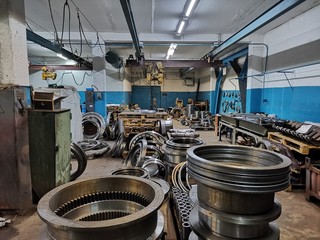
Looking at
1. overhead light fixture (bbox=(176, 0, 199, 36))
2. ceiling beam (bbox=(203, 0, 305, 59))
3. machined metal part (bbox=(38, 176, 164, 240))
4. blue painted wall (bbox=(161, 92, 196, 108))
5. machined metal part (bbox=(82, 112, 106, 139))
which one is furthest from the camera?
blue painted wall (bbox=(161, 92, 196, 108))

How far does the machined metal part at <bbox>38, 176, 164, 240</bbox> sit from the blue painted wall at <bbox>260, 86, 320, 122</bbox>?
410cm

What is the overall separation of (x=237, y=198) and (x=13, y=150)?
216cm

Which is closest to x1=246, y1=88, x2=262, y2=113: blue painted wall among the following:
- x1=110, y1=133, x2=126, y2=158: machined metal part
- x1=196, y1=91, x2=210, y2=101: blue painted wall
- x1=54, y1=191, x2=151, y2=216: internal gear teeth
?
x1=110, y1=133, x2=126, y2=158: machined metal part

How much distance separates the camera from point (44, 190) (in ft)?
7.85

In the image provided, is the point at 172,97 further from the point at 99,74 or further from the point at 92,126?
the point at 92,126

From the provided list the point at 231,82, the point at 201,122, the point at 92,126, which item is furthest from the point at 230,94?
the point at 92,126

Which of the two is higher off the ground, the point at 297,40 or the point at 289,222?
the point at 297,40

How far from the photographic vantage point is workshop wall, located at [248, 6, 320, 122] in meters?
4.10

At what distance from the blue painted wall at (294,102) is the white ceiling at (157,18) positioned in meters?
1.61

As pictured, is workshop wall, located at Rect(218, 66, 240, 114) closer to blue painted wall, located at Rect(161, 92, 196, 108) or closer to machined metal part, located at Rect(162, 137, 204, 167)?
blue painted wall, located at Rect(161, 92, 196, 108)

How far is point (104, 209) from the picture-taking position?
1.32 metres

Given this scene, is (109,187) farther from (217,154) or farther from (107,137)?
(107,137)

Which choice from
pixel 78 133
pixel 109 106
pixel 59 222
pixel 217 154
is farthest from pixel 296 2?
pixel 109 106

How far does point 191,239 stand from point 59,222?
2.37ft
